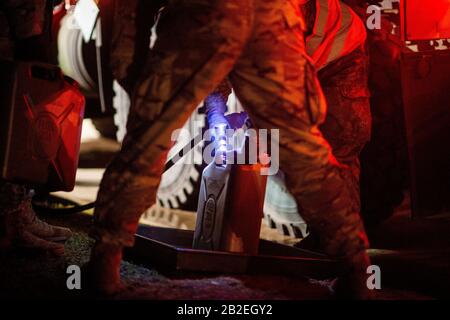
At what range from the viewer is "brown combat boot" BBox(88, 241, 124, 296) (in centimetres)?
206

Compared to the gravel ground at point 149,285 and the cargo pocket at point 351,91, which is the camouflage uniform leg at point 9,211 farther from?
the cargo pocket at point 351,91

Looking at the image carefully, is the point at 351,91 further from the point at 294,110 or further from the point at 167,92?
the point at 167,92

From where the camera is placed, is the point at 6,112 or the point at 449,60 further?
the point at 449,60

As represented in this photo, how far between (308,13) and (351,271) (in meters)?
1.32

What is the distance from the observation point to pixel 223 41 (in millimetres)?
2018

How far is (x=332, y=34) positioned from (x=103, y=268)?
1.64m

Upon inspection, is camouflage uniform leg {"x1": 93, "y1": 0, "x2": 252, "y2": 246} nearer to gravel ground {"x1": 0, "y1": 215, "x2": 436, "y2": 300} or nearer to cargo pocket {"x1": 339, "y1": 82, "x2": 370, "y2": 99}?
gravel ground {"x1": 0, "y1": 215, "x2": 436, "y2": 300}

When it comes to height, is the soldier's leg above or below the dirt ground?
above

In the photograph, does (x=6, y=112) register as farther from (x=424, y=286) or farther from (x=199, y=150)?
(x=199, y=150)

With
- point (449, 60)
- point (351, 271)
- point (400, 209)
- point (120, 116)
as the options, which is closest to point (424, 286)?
point (351, 271)

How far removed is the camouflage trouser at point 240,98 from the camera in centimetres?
202

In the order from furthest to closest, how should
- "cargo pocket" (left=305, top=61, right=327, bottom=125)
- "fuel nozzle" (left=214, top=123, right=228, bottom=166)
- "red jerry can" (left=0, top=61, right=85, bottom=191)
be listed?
"fuel nozzle" (left=214, top=123, right=228, bottom=166)
"red jerry can" (left=0, top=61, right=85, bottom=191)
"cargo pocket" (left=305, top=61, right=327, bottom=125)

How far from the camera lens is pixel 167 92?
2.03 metres

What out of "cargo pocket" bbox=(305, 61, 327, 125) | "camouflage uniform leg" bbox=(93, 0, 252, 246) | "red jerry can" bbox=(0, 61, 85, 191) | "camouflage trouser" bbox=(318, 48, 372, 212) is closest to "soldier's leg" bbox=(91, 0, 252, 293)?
"camouflage uniform leg" bbox=(93, 0, 252, 246)
